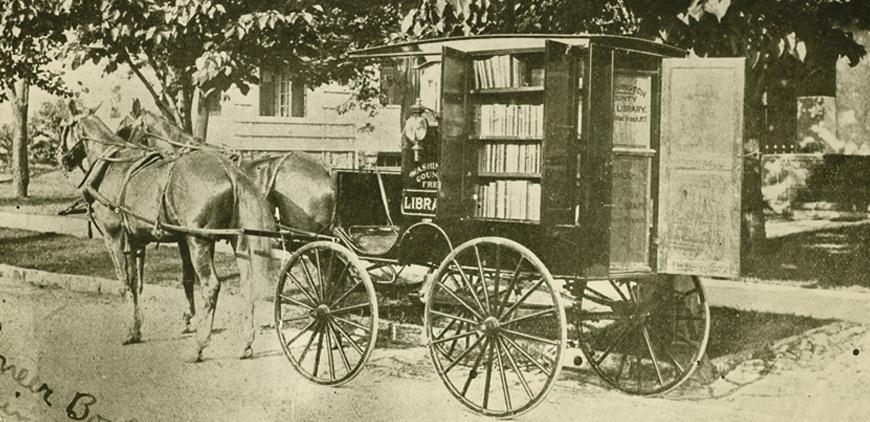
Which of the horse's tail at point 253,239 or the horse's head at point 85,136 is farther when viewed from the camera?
the horse's head at point 85,136

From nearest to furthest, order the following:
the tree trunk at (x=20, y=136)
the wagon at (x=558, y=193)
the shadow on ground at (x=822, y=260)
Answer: the wagon at (x=558, y=193) → the tree trunk at (x=20, y=136) → the shadow on ground at (x=822, y=260)

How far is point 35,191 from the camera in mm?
9203

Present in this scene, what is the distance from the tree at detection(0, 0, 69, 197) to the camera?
7328mm

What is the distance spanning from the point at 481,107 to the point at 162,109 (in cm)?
501

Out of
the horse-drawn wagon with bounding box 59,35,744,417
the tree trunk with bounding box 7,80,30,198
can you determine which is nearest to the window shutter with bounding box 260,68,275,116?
the tree trunk with bounding box 7,80,30,198

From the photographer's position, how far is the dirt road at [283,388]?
5734 mm

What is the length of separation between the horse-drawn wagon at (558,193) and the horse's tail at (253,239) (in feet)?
2.10

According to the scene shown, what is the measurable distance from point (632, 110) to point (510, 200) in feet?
3.42

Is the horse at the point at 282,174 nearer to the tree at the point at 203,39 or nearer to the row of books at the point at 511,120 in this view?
the tree at the point at 203,39

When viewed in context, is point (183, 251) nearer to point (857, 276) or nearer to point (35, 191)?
point (35, 191)

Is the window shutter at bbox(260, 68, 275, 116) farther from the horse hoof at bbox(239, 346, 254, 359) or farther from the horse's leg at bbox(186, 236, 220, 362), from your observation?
the horse hoof at bbox(239, 346, 254, 359)

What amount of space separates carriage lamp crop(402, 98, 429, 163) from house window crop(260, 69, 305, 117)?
7663mm
